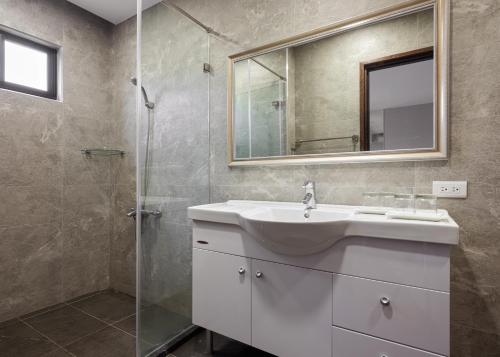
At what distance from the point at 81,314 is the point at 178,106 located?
173cm

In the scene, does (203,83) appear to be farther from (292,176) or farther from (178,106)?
(292,176)

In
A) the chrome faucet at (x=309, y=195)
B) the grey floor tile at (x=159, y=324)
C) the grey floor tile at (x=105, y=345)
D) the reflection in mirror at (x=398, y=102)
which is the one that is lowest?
the grey floor tile at (x=105, y=345)

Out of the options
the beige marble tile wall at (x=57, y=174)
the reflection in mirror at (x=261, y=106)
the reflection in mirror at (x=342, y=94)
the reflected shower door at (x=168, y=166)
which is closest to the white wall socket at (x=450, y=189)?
the reflection in mirror at (x=342, y=94)

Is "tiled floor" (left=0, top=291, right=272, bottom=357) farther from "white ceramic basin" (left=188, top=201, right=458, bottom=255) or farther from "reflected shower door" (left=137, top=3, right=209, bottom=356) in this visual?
"white ceramic basin" (left=188, top=201, right=458, bottom=255)

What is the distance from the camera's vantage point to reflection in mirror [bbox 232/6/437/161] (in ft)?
4.24

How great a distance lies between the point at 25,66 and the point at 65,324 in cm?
198

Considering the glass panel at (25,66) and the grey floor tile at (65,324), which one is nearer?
the grey floor tile at (65,324)

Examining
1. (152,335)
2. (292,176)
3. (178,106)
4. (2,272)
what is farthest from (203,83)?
(2,272)

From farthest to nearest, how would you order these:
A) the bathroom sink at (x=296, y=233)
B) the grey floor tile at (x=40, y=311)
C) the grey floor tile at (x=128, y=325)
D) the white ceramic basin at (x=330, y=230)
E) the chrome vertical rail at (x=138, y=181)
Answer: the grey floor tile at (x=40, y=311)
the grey floor tile at (x=128, y=325)
the chrome vertical rail at (x=138, y=181)
the bathroom sink at (x=296, y=233)
the white ceramic basin at (x=330, y=230)

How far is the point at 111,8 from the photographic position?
2289 millimetres

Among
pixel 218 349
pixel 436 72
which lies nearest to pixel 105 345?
pixel 218 349

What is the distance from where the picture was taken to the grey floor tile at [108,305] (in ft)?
6.56

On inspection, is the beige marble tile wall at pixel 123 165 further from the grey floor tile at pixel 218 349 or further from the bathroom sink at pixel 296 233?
the bathroom sink at pixel 296 233

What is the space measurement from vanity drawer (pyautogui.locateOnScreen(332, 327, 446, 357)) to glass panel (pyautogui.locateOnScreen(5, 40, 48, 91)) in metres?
2.70
